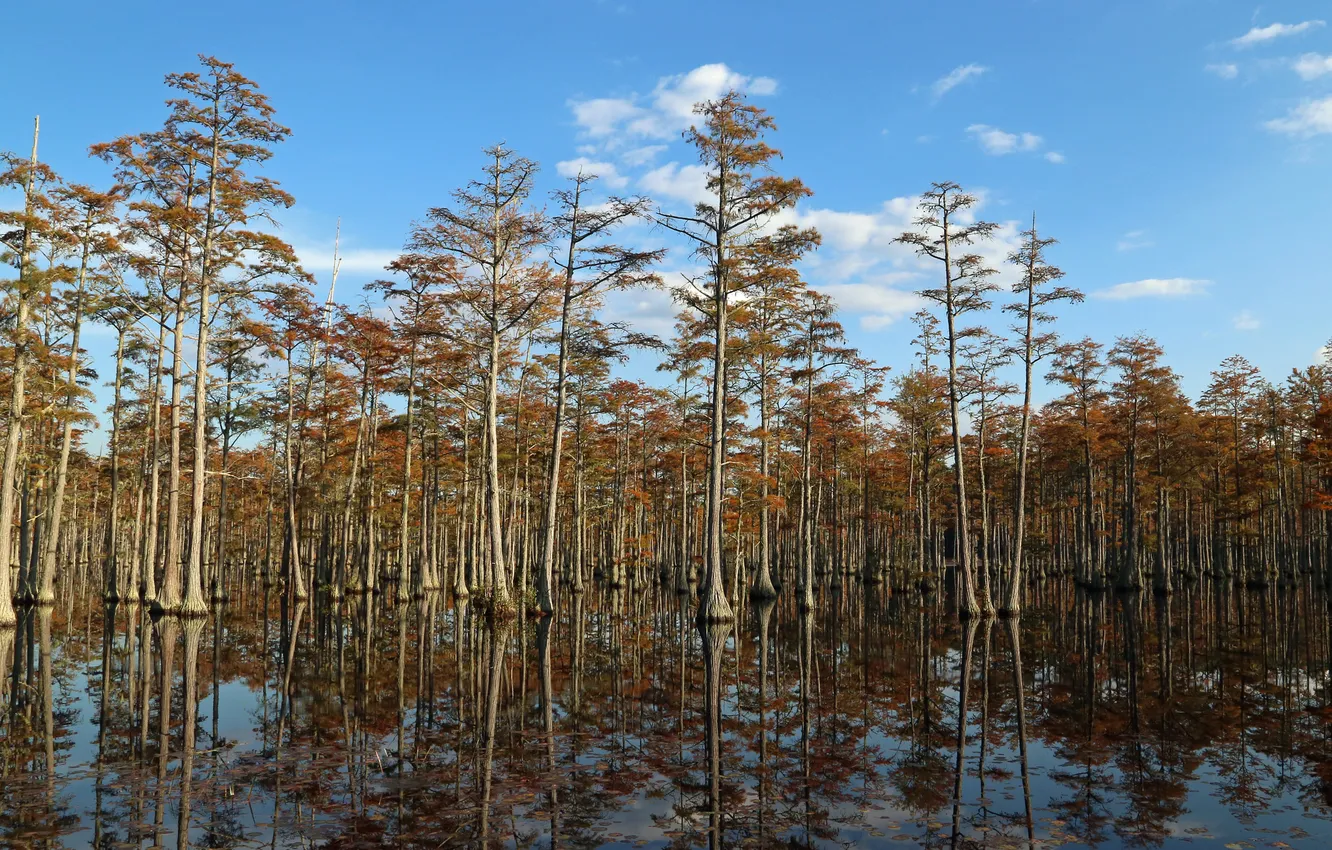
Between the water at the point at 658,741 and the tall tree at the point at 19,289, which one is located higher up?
the tall tree at the point at 19,289

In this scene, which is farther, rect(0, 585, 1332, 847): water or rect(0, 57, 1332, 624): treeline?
rect(0, 57, 1332, 624): treeline

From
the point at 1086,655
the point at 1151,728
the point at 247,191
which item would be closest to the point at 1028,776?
the point at 1151,728

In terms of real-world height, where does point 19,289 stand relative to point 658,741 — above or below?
above

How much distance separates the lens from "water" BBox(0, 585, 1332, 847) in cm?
703

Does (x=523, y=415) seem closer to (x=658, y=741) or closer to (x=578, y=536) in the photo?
(x=578, y=536)

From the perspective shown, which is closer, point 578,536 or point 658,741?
point 658,741

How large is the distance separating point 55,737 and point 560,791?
721 cm

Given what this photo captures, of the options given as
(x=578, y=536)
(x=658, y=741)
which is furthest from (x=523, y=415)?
(x=658, y=741)

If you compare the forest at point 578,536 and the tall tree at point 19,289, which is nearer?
the forest at point 578,536

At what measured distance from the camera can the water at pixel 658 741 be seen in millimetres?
7031

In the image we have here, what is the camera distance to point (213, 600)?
3198cm

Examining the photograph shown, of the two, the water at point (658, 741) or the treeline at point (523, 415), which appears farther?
the treeline at point (523, 415)

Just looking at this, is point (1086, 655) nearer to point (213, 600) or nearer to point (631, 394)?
Result: point (631, 394)

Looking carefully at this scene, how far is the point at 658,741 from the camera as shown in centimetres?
1005
